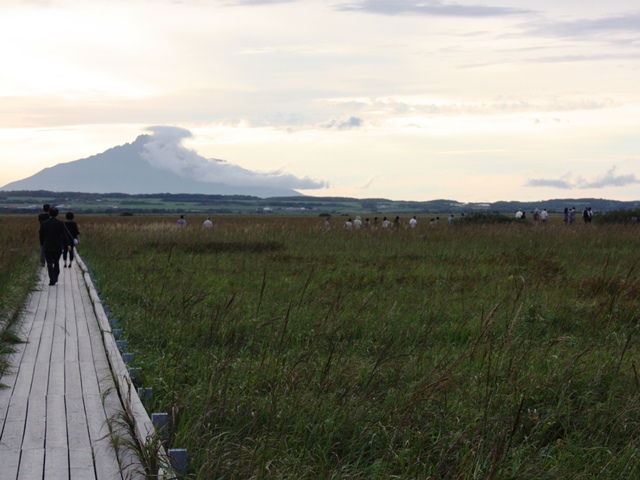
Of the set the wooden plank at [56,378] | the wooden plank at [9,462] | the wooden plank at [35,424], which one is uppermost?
the wooden plank at [56,378]

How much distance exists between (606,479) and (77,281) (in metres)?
13.7

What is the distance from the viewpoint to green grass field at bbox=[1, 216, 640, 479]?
16.6 feet

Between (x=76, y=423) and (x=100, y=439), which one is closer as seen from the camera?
(x=100, y=439)

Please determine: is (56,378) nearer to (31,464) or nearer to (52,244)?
(31,464)

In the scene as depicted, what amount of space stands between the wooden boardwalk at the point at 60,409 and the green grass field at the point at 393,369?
0.45m

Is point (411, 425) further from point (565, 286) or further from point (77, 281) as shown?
point (77, 281)

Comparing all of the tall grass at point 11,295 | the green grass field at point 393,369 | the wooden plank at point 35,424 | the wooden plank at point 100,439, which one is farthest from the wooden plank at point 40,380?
the green grass field at point 393,369

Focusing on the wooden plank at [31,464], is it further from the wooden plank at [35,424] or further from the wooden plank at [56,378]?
the wooden plank at [56,378]

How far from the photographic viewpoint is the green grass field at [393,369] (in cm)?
505

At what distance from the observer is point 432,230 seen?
27.4 metres

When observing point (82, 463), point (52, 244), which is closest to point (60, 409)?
point (82, 463)

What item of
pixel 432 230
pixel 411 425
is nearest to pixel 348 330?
pixel 411 425

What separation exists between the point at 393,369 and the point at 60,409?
128 inches

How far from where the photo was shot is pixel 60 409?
5965mm
